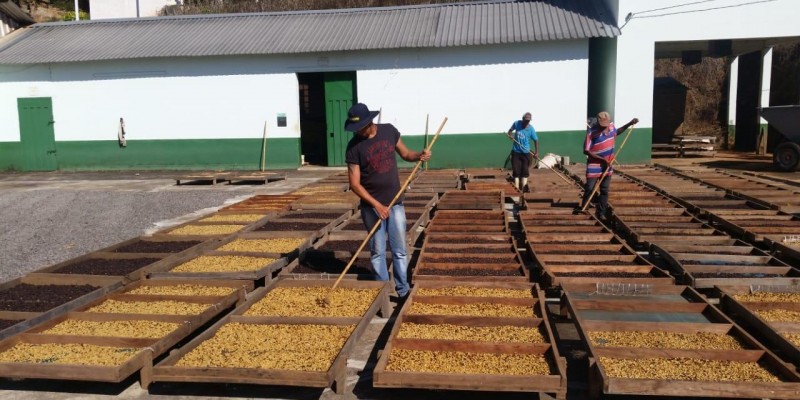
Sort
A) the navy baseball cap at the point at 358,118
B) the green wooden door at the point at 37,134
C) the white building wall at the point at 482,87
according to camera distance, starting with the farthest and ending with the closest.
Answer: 1. the green wooden door at the point at 37,134
2. the white building wall at the point at 482,87
3. the navy baseball cap at the point at 358,118

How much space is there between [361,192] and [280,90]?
12155mm

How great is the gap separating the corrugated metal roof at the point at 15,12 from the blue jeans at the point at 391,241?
62.5ft

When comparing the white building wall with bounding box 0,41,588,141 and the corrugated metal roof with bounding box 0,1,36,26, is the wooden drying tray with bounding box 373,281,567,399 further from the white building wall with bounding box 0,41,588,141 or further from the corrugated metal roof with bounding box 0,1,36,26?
the corrugated metal roof with bounding box 0,1,36,26

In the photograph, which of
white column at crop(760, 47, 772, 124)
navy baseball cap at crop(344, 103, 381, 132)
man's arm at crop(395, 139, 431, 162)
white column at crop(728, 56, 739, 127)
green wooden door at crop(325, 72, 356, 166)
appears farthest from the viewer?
white column at crop(728, 56, 739, 127)

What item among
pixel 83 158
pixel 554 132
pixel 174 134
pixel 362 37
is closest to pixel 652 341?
pixel 554 132

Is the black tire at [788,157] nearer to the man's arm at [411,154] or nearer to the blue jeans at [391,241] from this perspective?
the man's arm at [411,154]

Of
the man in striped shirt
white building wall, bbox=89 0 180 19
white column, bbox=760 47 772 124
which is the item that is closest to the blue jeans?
the man in striped shirt

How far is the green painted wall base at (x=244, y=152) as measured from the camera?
1573 cm

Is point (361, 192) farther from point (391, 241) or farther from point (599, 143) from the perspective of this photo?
point (599, 143)

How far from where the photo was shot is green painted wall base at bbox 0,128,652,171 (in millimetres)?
15727

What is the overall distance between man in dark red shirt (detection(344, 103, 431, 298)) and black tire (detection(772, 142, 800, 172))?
12.2 m

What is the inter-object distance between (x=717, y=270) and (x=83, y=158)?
17.1 metres

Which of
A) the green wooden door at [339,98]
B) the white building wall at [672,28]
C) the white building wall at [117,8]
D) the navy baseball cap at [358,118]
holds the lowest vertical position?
the navy baseball cap at [358,118]

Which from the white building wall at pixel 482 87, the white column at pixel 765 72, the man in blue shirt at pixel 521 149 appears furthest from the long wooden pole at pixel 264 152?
the white column at pixel 765 72
